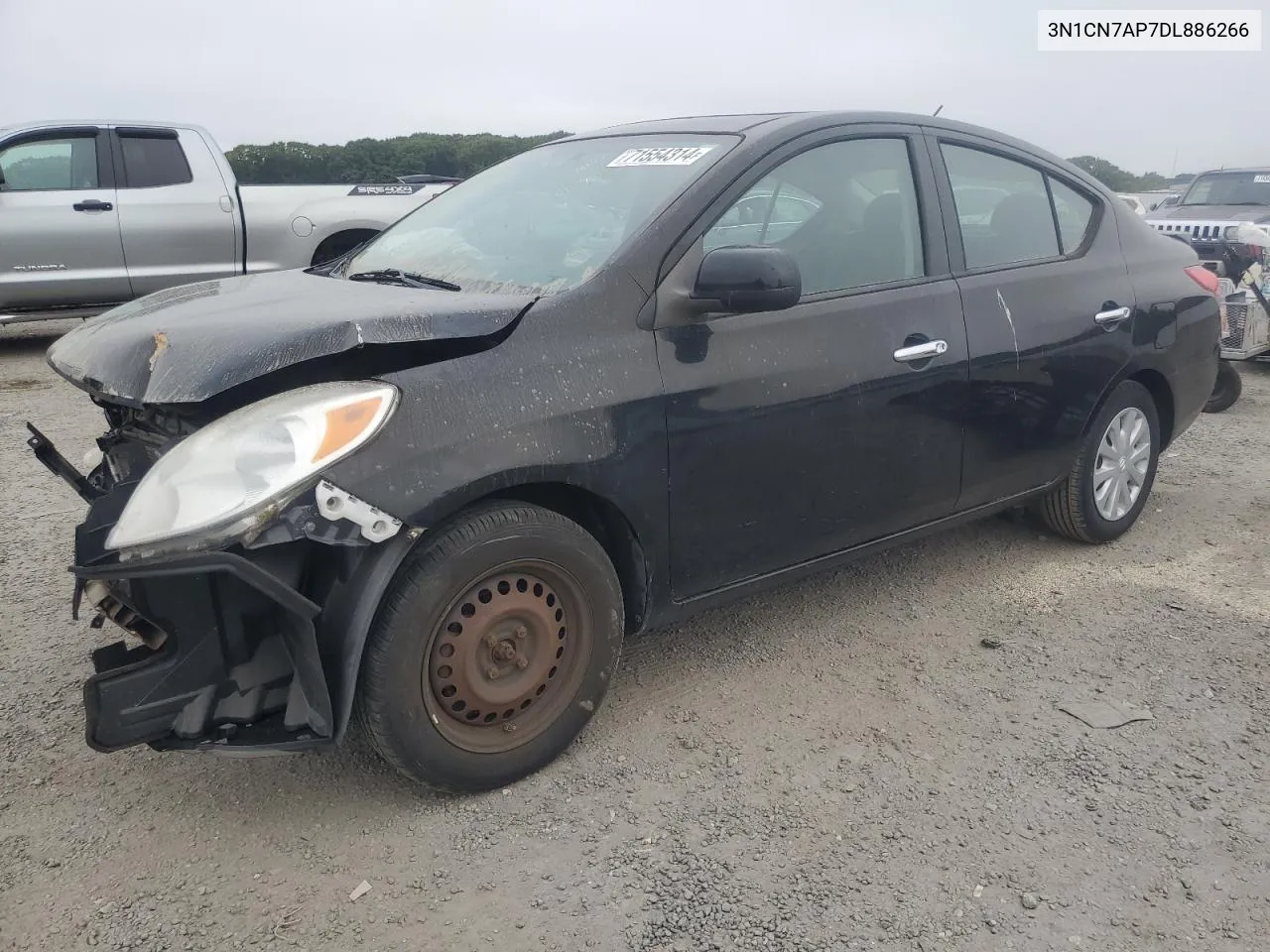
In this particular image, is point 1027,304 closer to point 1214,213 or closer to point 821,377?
point 821,377

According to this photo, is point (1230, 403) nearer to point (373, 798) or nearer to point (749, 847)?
point (749, 847)

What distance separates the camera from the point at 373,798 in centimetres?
253

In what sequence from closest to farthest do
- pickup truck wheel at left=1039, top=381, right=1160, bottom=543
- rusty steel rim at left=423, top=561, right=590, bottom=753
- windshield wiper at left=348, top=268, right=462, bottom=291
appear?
rusty steel rim at left=423, top=561, right=590, bottom=753, windshield wiper at left=348, top=268, right=462, bottom=291, pickup truck wheel at left=1039, top=381, right=1160, bottom=543

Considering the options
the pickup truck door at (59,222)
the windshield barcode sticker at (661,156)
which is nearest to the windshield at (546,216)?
the windshield barcode sticker at (661,156)

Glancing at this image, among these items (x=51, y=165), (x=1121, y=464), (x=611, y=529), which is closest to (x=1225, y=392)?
(x=1121, y=464)

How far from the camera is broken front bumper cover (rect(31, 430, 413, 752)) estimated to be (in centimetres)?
212

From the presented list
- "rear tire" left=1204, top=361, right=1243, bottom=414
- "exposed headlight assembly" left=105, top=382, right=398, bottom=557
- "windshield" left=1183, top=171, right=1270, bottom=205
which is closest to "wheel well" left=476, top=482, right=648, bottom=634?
"exposed headlight assembly" left=105, top=382, right=398, bottom=557

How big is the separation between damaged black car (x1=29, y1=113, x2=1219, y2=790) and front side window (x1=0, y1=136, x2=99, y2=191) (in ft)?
18.7

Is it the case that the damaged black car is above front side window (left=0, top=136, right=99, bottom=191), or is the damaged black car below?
below

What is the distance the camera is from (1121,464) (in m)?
4.17

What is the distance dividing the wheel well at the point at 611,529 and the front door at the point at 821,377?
12cm

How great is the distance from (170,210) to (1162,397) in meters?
7.46

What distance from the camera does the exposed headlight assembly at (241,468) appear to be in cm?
207

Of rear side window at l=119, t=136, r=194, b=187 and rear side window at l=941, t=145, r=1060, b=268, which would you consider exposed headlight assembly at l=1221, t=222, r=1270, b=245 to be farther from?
rear side window at l=119, t=136, r=194, b=187
